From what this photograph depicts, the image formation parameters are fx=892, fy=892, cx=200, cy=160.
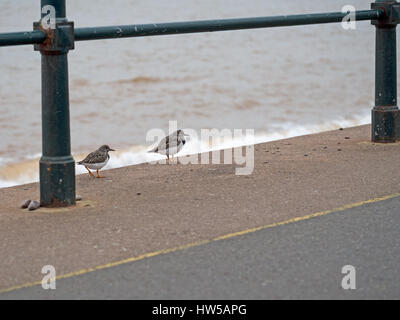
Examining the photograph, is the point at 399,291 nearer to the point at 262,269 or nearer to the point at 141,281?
the point at 262,269

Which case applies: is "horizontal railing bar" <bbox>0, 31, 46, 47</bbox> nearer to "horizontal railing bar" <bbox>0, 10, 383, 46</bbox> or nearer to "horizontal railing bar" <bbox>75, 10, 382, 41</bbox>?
"horizontal railing bar" <bbox>0, 10, 383, 46</bbox>

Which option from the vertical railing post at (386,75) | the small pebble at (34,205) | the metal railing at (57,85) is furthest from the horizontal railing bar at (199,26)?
the small pebble at (34,205)

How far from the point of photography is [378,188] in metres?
7.25

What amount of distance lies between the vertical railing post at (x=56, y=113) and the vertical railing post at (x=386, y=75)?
3.79 m

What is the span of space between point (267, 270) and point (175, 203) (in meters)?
1.81

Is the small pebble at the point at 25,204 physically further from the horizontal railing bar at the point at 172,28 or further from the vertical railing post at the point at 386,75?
the vertical railing post at the point at 386,75

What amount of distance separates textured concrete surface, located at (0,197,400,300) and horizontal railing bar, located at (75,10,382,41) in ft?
6.54

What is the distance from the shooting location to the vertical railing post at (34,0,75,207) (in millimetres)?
6484

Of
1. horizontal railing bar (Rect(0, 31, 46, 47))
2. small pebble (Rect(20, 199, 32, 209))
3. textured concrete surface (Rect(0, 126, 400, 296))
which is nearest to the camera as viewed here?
textured concrete surface (Rect(0, 126, 400, 296))

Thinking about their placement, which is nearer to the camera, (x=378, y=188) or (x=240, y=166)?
(x=378, y=188)

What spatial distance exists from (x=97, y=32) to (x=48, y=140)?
0.90m

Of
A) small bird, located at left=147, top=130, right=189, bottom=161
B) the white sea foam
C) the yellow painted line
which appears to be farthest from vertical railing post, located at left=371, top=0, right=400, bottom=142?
the white sea foam

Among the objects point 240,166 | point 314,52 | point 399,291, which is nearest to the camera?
point 399,291

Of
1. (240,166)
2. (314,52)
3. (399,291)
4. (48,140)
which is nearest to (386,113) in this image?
(240,166)
